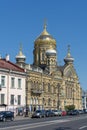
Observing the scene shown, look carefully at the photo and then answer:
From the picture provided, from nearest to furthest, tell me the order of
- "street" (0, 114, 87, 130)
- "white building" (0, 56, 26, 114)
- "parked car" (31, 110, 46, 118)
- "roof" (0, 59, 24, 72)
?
"street" (0, 114, 87, 130) → "parked car" (31, 110, 46, 118) → "white building" (0, 56, 26, 114) → "roof" (0, 59, 24, 72)

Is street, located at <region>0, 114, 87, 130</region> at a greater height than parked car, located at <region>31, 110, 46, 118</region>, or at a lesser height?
lesser

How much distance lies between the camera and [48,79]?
9469 cm

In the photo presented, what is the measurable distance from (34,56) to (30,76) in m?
28.8

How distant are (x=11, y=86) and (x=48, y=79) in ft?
68.6

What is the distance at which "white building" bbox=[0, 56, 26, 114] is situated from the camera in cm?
7231

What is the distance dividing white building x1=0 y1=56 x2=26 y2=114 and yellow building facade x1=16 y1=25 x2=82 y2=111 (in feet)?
15.4

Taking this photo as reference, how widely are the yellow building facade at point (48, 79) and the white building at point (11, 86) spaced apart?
4.70 metres

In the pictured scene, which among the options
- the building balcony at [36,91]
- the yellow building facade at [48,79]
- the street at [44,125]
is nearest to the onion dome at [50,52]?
the yellow building facade at [48,79]

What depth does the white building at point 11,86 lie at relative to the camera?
72312 millimetres

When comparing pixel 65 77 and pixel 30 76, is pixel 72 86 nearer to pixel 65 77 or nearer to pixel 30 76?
pixel 65 77

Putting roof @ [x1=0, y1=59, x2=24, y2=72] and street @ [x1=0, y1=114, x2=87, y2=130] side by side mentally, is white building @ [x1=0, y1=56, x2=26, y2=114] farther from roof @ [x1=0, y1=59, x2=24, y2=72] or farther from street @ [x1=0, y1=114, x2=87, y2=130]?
street @ [x1=0, y1=114, x2=87, y2=130]

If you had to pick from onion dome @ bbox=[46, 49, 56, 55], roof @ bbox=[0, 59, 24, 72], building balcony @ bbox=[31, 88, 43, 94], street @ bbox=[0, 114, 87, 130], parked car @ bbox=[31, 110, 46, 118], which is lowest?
street @ bbox=[0, 114, 87, 130]

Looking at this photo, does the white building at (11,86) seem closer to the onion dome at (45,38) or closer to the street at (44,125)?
the street at (44,125)

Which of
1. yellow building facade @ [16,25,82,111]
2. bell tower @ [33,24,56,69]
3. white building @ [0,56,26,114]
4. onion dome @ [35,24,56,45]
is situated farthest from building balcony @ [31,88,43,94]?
onion dome @ [35,24,56,45]
